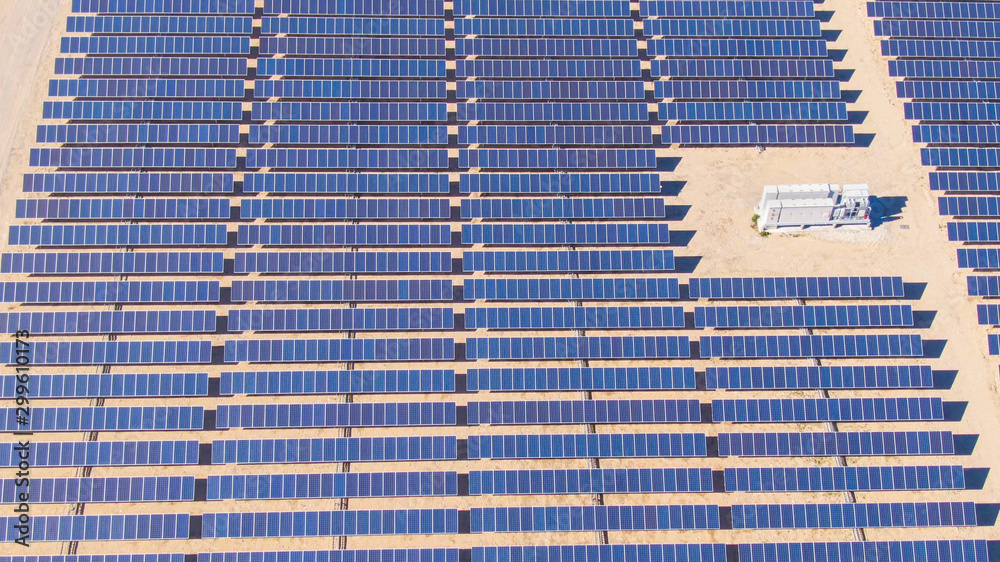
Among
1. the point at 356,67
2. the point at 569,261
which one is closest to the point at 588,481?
the point at 569,261

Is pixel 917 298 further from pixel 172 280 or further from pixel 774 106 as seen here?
pixel 172 280

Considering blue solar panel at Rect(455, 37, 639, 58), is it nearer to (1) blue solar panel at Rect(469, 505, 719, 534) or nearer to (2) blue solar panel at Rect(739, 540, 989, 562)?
(1) blue solar panel at Rect(469, 505, 719, 534)

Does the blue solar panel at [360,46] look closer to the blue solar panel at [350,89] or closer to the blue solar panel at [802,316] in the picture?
the blue solar panel at [350,89]

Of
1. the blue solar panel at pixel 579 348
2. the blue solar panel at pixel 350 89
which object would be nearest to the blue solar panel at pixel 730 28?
the blue solar panel at pixel 350 89

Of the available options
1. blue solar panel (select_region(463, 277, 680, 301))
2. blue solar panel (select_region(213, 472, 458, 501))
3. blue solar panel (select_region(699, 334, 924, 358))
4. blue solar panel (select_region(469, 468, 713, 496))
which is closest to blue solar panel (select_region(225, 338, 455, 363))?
blue solar panel (select_region(463, 277, 680, 301))

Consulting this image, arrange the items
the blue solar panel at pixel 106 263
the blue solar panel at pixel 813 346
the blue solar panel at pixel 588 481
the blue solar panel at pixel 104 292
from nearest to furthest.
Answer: the blue solar panel at pixel 588 481 < the blue solar panel at pixel 104 292 < the blue solar panel at pixel 813 346 < the blue solar panel at pixel 106 263

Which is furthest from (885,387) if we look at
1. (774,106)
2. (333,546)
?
(333,546)
